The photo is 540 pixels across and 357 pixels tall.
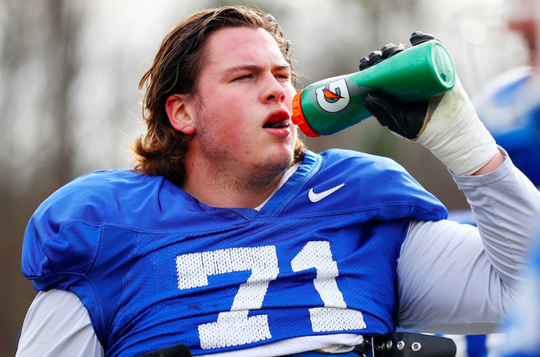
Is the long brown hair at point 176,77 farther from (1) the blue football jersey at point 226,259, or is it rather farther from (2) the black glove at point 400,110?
(2) the black glove at point 400,110

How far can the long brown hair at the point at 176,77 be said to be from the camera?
2.64 metres

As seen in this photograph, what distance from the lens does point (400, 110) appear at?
2.03 meters

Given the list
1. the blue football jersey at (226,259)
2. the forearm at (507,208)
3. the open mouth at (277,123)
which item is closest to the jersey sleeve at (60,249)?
the blue football jersey at (226,259)

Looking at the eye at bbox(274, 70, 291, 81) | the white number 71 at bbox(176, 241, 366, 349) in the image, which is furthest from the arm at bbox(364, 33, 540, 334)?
the eye at bbox(274, 70, 291, 81)

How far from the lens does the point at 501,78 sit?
2.77 meters

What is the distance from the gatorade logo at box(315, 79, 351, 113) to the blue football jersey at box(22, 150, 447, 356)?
340mm

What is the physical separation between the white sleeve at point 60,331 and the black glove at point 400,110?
1.12 meters

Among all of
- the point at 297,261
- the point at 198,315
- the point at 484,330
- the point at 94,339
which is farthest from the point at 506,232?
the point at 94,339

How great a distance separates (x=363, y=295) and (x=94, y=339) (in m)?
0.89

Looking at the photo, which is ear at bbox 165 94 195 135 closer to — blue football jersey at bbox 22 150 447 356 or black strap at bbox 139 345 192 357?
blue football jersey at bbox 22 150 447 356

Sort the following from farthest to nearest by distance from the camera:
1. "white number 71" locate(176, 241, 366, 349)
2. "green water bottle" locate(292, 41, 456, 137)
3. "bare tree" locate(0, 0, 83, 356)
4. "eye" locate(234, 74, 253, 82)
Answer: "bare tree" locate(0, 0, 83, 356)
"eye" locate(234, 74, 253, 82)
"white number 71" locate(176, 241, 366, 349)
"green water bottle" locate(292, 41, 456, 137)

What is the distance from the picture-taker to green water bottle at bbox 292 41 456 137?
1.94 metres

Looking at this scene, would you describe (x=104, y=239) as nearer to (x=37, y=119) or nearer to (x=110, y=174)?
(x=110, y=174)

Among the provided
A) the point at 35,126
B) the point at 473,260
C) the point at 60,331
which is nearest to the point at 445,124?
the point at 473,260
